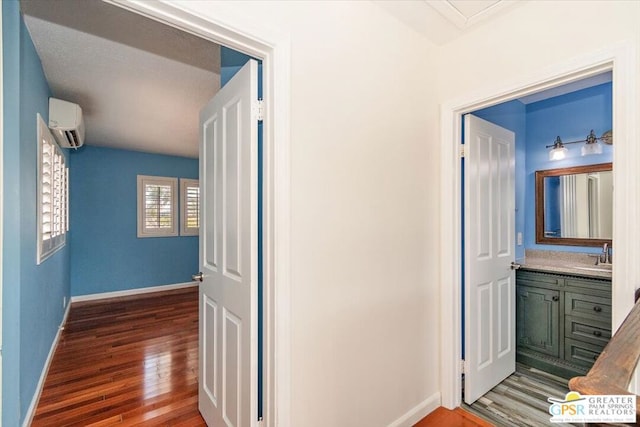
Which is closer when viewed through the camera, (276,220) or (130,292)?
(276,220)

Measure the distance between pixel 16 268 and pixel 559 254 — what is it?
13.1 ft

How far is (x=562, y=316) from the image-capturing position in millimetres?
2422

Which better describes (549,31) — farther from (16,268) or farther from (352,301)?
(16,268)

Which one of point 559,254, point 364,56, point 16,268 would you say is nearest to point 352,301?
point 364,56

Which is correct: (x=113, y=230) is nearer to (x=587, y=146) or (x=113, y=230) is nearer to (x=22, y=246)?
(x=22, y=246)

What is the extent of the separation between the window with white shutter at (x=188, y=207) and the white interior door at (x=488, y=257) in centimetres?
517

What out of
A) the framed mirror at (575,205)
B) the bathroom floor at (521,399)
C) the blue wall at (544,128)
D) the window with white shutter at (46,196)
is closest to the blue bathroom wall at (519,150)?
the blue wall at (544,128)

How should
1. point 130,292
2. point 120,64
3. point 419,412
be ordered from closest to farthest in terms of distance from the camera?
1. point 419,412
2. point 120,64
3. point 130,292

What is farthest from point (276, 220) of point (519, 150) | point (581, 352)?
point (519, 150)

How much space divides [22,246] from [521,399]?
3472mm

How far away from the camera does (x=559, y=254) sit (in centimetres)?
286

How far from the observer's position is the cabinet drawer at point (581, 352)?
2.26m

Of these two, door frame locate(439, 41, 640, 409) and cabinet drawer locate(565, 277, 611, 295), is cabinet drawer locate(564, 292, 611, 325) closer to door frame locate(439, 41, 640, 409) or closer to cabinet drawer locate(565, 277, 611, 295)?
cabinet drawer locate(565, 277, 611, 295)

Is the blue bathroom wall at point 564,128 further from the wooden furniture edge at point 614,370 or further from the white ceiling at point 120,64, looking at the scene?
the white ceiling at point 120,64
